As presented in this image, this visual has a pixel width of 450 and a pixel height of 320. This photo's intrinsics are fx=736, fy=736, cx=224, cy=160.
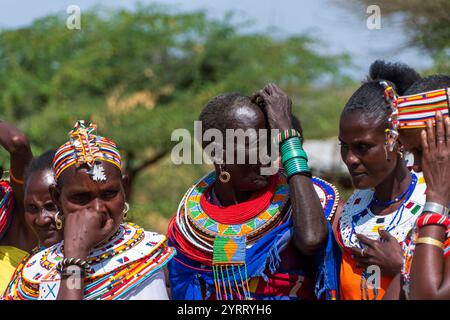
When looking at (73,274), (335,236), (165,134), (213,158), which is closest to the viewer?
(73,274)

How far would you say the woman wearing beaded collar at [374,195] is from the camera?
10.8 ft

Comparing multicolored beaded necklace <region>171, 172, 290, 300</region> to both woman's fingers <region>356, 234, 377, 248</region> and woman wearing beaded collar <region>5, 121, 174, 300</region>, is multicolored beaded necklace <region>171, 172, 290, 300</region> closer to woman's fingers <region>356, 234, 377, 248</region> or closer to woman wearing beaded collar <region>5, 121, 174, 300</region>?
woman wearing beaded collar <region>5, 121, 174, 300</region>

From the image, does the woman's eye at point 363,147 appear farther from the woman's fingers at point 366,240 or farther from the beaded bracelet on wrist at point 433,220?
the beaded bracelet on wrist at point 433,220

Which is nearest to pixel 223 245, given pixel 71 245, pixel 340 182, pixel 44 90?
pixel 71 245

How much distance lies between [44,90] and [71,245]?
8.35 meters

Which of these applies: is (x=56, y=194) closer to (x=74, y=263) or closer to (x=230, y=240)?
(x=74, y=263)

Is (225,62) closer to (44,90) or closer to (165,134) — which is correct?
(165,134)

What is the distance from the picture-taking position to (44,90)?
11281 mm

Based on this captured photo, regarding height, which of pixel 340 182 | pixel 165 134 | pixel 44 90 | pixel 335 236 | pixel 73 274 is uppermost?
pixel 44 90

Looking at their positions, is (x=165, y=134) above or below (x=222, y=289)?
above

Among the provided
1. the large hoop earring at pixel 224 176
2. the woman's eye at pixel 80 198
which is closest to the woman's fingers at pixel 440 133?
the large hoop earring at pixel 224 176

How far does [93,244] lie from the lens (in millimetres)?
3373

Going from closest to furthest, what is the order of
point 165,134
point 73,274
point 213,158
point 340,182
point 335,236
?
point 73,274, point 335,236, point 213,158, point 340,182, point 165,134

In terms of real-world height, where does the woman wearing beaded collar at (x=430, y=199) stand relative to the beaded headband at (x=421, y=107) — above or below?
below
